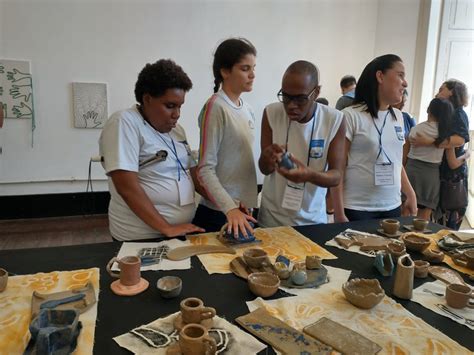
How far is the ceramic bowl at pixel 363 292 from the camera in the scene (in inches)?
42.8

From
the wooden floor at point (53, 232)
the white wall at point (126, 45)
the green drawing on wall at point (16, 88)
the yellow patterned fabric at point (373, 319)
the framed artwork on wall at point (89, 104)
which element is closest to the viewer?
the yellow patterned fabric at point (373, 319)

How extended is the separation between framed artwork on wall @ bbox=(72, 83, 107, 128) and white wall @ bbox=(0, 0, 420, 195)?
7 centimetres

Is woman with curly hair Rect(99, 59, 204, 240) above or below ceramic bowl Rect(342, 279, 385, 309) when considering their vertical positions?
above

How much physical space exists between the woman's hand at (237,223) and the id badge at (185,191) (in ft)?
0.70

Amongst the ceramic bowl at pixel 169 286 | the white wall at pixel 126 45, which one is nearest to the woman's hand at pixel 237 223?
the ceramic bowl at pixel 169 286

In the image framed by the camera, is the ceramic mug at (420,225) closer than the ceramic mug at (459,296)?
No

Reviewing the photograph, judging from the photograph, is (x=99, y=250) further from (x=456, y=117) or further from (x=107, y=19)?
(x=107, y=19)

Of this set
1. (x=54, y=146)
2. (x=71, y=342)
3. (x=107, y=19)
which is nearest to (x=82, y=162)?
(x=54, y=146)

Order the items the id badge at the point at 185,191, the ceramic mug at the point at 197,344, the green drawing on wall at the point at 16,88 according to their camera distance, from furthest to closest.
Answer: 1. the green drawing on wall at the point at 16,88
2. the id badge at the point at 185,191
3. the ceramic mug at the point at 197,344

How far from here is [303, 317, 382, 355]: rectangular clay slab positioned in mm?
905

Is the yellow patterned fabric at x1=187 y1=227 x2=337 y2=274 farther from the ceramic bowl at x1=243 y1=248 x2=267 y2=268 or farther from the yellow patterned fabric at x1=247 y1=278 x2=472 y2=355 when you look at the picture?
the yellow patterned fabric at x1=247 y1=278 x2=472 y2=355

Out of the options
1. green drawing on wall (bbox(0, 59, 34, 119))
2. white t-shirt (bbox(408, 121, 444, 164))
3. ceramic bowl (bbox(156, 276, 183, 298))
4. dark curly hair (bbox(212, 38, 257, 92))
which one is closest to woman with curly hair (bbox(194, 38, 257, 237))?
dark curly hair (bbox(212, 38, 257, 92))

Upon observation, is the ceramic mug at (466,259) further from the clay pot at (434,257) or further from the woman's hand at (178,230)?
the woman's hand at (178,230)

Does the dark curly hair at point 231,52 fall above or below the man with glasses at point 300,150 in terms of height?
above
